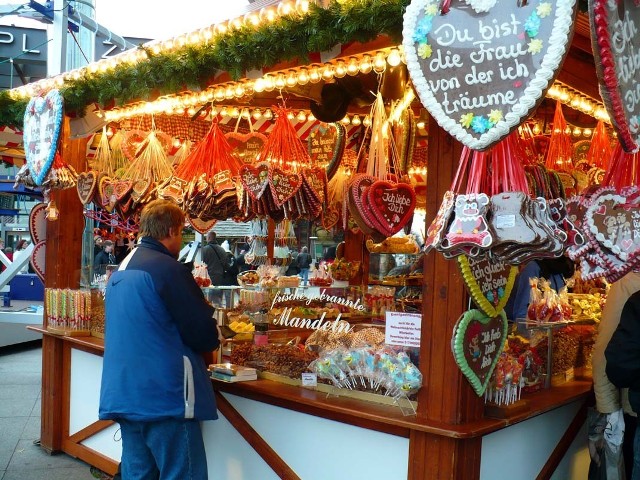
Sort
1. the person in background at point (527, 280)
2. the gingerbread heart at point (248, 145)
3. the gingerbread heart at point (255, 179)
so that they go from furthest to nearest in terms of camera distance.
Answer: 1. the gingerbread heart at point (248, 145)
2. the gingerbread heart at point (255, 179)
3. the person in background at point (527, 280)

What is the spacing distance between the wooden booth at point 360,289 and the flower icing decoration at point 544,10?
1cm

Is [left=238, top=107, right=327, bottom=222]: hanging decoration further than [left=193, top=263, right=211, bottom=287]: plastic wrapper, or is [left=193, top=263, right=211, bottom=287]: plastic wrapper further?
[left=193, top=263, right=211, bottom=287]: plastic wrapper

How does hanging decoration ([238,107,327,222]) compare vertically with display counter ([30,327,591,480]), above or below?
above

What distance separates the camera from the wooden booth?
10.5 ft

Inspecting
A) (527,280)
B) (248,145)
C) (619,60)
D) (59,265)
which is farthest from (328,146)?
(619,60)

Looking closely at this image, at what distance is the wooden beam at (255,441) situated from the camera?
386 centimetres

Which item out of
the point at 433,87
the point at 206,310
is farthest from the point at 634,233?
the point at 206,310

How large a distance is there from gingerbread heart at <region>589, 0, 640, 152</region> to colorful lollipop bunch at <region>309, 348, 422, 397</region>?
1.64 m

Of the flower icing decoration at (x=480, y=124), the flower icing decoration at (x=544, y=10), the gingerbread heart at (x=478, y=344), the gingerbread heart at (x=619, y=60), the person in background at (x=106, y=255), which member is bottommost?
the person in background at (x=106, y=255)

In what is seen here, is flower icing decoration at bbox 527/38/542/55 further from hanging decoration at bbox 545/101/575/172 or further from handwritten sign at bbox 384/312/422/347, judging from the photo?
hanging decoration at bbox 545/101/575/172

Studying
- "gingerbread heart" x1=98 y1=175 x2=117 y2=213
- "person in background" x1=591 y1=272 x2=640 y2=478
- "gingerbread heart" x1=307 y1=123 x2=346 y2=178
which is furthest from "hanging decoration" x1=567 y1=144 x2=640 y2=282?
"gingerbread heart" x1=98 y1=175 x2=117 y2=213

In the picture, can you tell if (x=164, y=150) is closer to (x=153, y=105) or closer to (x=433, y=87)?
(x=153, y=105)

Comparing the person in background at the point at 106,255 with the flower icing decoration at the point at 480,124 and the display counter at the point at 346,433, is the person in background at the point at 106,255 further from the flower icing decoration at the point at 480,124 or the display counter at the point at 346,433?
the flower icing decoration at the point at 480,124

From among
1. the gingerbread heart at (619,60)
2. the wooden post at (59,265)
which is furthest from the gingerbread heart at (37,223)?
the gingerbread heart at (619,60)
